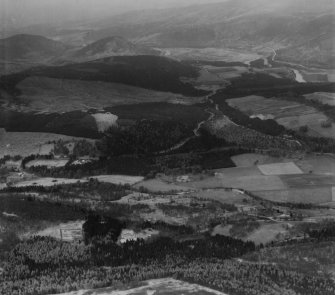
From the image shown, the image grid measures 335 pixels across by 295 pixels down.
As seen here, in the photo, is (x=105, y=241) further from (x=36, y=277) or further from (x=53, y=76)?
(x=53, y=76)

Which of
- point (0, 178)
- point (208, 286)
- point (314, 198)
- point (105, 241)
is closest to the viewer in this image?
point (208, 286)

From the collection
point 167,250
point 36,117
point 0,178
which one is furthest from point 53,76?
point 167,250

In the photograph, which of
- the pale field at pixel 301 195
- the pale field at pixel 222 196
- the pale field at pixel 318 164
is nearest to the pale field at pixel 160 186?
the pale field at pixel 222 196

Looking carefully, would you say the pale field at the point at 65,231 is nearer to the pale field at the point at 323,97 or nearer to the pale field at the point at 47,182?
the pale field at the point at 47,182

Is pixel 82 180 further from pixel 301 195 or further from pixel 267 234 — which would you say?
Answer: pixel 267 234

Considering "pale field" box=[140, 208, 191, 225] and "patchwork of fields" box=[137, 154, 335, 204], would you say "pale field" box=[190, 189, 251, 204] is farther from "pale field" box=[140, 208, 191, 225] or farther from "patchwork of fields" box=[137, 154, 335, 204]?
"pale field" box=[140, 208, 191, 225]

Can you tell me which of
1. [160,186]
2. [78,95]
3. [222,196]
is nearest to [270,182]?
[222,196]

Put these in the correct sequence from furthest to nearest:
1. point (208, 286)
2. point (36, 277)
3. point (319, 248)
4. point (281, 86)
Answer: point (281, 86), point (319, 248), point (36, 277), point (208, 286)

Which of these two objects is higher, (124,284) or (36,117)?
(124,284)

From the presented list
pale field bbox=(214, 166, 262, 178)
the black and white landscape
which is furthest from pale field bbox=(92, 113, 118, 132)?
pale field bbox=(214, 166, 262, 178)
